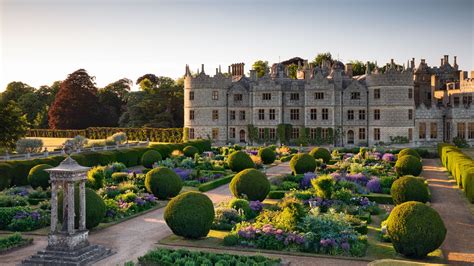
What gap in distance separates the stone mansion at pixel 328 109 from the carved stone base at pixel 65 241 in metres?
40.7

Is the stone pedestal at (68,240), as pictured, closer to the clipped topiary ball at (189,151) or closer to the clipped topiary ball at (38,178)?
the clipped topiary ball at (38,178)

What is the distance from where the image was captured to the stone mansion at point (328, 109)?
51938mm

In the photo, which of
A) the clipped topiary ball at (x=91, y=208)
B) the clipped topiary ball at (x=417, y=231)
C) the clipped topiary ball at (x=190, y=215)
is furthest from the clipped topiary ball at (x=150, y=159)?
the clipped topiary ball at (x=417, y=231)

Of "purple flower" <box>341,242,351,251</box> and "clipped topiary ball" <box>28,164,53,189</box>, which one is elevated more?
"clipped topiary ball" <box>28,164,53,189</box>

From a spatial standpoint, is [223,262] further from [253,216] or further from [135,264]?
[253,216]

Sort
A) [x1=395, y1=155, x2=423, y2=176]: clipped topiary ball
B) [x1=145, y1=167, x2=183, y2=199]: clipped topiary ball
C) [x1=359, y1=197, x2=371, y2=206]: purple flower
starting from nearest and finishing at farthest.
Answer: [x1=359, y1=197, x2=371, y2=206]: purple flower → [x1=145, y1=167, x2=183, y2=199]: clipped topiary ball → [x1=395, y1=155, x2=423, y2=176]: clipped topiary ball

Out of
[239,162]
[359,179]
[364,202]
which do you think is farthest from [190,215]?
[239,162]

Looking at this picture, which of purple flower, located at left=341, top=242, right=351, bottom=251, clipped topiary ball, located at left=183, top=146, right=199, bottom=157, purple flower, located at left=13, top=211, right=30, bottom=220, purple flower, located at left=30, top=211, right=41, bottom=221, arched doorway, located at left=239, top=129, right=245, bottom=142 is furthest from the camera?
arched doorway, located at left=239, top=129, right=245, bottom=142

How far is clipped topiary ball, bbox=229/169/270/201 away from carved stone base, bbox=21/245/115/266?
8555 mm

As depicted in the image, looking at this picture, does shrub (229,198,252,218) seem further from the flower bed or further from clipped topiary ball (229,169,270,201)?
the flower bed

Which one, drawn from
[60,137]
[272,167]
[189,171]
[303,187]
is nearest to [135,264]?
[303,187]

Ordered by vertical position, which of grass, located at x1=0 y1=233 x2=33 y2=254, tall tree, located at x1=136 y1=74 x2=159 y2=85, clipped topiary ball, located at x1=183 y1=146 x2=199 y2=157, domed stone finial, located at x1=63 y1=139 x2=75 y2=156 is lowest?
grass, located at x1=0 y1=233 x2=33 y2=254

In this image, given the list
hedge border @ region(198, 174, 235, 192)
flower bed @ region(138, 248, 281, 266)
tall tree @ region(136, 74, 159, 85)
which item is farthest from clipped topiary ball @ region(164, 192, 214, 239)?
tall tree @ region(136, 74, 159, 85)

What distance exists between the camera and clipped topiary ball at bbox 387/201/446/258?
14398 millimetres
